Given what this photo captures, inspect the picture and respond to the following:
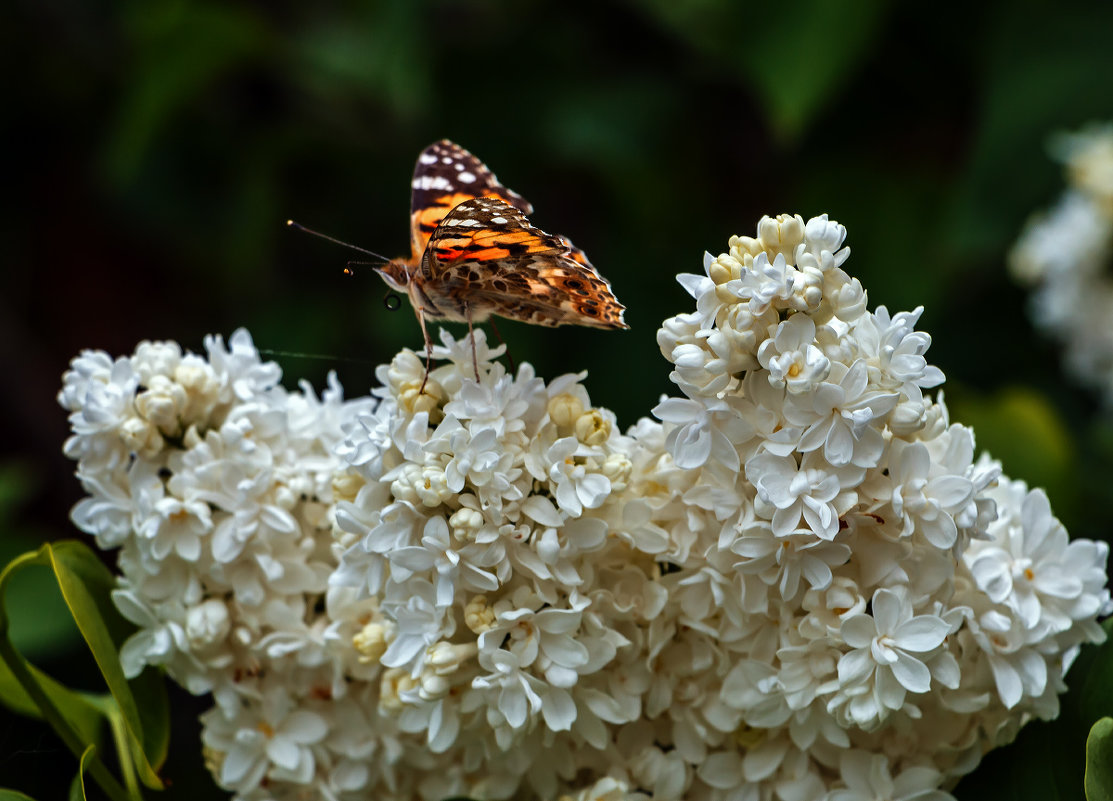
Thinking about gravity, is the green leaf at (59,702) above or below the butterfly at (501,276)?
below

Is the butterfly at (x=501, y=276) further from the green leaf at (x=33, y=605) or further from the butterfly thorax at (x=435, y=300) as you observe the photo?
the green leaf at (x=33, y=605)

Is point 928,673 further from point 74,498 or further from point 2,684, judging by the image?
point 74,498

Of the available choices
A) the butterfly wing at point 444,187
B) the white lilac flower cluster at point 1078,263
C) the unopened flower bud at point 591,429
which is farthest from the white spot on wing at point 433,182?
the white lilac flower cluster at point 1078,263

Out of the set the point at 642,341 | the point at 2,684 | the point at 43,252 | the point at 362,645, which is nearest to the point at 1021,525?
the point at 362,645

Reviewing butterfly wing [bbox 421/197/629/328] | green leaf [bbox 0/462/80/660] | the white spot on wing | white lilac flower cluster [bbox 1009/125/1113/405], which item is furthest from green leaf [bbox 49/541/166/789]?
white lilac flower cluster [bbox 1009/125/1113/405]

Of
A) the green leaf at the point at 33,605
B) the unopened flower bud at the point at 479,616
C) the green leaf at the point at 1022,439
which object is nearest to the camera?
the unopened flower bud at the point at 479,616

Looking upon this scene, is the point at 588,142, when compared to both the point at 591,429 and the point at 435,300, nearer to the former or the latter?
the point at 435,300
